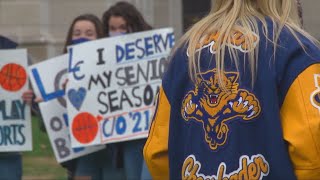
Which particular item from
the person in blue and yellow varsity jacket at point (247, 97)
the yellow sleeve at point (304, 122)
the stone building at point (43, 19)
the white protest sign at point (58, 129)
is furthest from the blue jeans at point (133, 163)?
the stone building at point (43, 19)

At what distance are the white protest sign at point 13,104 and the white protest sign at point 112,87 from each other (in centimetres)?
39

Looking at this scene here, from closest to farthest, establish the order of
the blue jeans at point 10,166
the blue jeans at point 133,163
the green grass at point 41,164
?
the blue jeans at point 133,163, the blue jeans at point 10,166, the green grass at point 41,164

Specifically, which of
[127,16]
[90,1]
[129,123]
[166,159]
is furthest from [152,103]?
[90,1]

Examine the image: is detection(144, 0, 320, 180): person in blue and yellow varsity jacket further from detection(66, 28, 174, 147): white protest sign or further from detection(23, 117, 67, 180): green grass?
detection(23, 117, 67, 180): green grass

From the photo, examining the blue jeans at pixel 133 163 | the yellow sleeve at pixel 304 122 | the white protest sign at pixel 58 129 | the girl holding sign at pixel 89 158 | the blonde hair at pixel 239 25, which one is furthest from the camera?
the white protest sign at pixel 58 129

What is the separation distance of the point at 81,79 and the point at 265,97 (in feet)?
12.9

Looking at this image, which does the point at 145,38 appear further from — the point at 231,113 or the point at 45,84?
the point at 231,113

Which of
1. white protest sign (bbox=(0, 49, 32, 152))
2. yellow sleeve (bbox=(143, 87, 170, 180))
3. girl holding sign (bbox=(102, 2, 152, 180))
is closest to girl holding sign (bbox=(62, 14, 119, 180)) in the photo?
girl holding sign (bbox=(102, 2, 152, 180))

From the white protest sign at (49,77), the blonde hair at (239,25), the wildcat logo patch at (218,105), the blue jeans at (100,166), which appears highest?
the blonde hair at (239,25)

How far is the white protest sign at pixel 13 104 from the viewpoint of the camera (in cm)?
665

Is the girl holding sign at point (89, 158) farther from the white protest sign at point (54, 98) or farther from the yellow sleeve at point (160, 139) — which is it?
the yellow sleeve at point (160, 139)

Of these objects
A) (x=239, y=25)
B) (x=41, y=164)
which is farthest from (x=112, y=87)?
(x=41, y=164)

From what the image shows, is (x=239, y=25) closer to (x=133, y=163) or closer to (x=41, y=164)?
(x=133, y=163)

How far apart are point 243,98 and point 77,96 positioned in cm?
385
